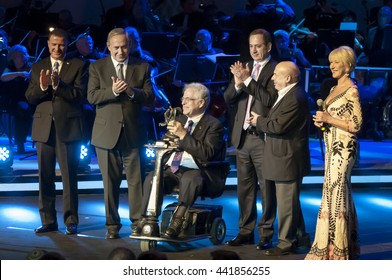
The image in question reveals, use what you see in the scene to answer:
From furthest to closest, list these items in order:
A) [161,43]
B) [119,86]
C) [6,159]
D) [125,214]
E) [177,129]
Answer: [161,43] < [6,159] < [125,214] < [119,86] < [177,129]

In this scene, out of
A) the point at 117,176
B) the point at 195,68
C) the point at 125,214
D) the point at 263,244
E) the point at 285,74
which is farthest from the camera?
the point at 195,68

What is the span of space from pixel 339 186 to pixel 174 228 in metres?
1.35

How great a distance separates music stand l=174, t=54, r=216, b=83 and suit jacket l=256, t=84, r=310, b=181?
429 cm

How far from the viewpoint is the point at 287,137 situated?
7.00 metres

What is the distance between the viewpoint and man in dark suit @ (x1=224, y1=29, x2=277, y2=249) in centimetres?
732

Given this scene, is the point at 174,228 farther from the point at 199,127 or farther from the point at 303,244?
the point at 303,244

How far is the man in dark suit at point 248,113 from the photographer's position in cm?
732

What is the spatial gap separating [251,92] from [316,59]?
5821 mm

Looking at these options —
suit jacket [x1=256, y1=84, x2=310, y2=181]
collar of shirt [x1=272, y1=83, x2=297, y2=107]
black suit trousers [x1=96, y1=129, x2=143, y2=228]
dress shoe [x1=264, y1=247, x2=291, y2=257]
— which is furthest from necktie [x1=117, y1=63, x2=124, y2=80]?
dress shoe [x1=264, y1=247, x2=291, y2=257]

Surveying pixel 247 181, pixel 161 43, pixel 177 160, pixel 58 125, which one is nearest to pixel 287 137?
pixel 247 181

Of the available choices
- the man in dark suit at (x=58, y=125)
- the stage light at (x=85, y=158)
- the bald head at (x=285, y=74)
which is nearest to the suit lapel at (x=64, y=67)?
the man in dark suit at (x=58, y=125)

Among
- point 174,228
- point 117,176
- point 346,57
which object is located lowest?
point 174,228

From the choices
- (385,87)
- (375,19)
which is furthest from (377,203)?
(375,19)
